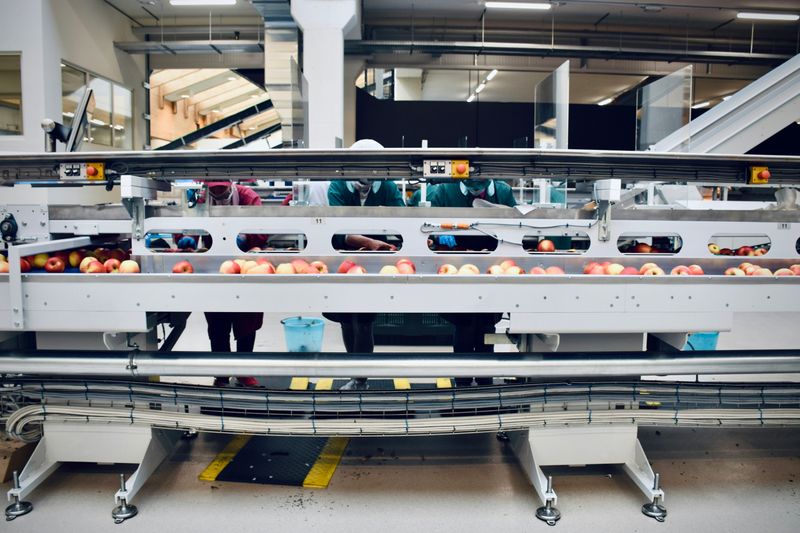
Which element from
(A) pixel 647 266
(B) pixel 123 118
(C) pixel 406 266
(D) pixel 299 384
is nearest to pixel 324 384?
(D) pixel 299 384

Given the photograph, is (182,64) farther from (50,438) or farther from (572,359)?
(572,359)

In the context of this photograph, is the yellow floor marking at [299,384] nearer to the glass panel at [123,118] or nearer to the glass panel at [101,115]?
the glass panel at [101,115]

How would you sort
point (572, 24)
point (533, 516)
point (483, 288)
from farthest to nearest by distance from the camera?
point (572, 24) < point (533, 516) < point (483, 288)

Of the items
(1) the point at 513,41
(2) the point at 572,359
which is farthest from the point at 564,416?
(1) the point at 513,41

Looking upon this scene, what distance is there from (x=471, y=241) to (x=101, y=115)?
900 centimetres

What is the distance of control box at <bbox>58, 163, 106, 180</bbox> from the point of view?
223 cm

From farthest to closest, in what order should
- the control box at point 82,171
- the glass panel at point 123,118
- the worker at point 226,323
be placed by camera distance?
1. the glass panel at point 123,118
2. the worker at point 226,323
3. the control box at point 82,171

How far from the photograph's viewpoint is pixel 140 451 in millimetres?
2320

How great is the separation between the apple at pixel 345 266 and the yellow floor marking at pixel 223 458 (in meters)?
1.18

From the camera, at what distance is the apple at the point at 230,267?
2.13 meters

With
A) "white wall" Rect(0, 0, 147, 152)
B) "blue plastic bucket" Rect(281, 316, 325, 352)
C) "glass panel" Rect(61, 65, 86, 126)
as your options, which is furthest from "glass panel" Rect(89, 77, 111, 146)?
"blue plastic bucket" Rect(281, 316, 325, 352)

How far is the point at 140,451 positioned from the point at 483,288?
5.35 ft

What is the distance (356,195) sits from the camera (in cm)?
335

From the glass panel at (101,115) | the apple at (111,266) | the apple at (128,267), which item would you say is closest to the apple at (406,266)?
the apple at (128,267)
